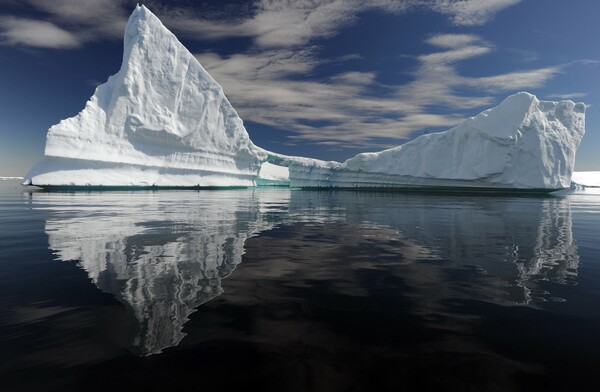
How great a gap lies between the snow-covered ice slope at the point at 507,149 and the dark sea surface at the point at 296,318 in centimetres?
3673

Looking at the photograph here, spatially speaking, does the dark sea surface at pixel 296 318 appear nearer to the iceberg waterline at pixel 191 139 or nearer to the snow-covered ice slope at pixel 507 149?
the iceberg waterline at pixel 191 139

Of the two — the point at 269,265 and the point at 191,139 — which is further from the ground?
the point at 191,139

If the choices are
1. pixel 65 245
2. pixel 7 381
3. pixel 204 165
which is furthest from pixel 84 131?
pixel 7 381

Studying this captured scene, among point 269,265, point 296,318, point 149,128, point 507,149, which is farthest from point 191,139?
point 296,318

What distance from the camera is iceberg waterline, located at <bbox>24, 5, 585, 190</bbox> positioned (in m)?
36.1

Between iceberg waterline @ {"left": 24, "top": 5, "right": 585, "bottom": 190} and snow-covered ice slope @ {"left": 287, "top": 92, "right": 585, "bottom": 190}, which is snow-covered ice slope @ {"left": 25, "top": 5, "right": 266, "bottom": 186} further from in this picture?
snow-covered ice slope @ {"left": 287, "top": 92, "right": 585, "bottom": 190}

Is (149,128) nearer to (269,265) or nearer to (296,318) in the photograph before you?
(269,265)

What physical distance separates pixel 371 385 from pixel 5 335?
9.87 ft

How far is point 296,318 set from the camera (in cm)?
341

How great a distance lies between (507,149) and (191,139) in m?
37.2

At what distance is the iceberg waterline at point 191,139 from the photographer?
3612 centimetres

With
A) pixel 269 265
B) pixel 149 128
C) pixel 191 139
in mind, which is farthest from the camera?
pixel 191 139

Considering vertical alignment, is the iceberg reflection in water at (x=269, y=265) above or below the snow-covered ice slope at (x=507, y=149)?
below

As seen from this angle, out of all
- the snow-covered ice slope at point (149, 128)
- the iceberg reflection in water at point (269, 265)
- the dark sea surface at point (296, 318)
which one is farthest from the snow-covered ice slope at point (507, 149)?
the dark sea surface at point (296, 318)
